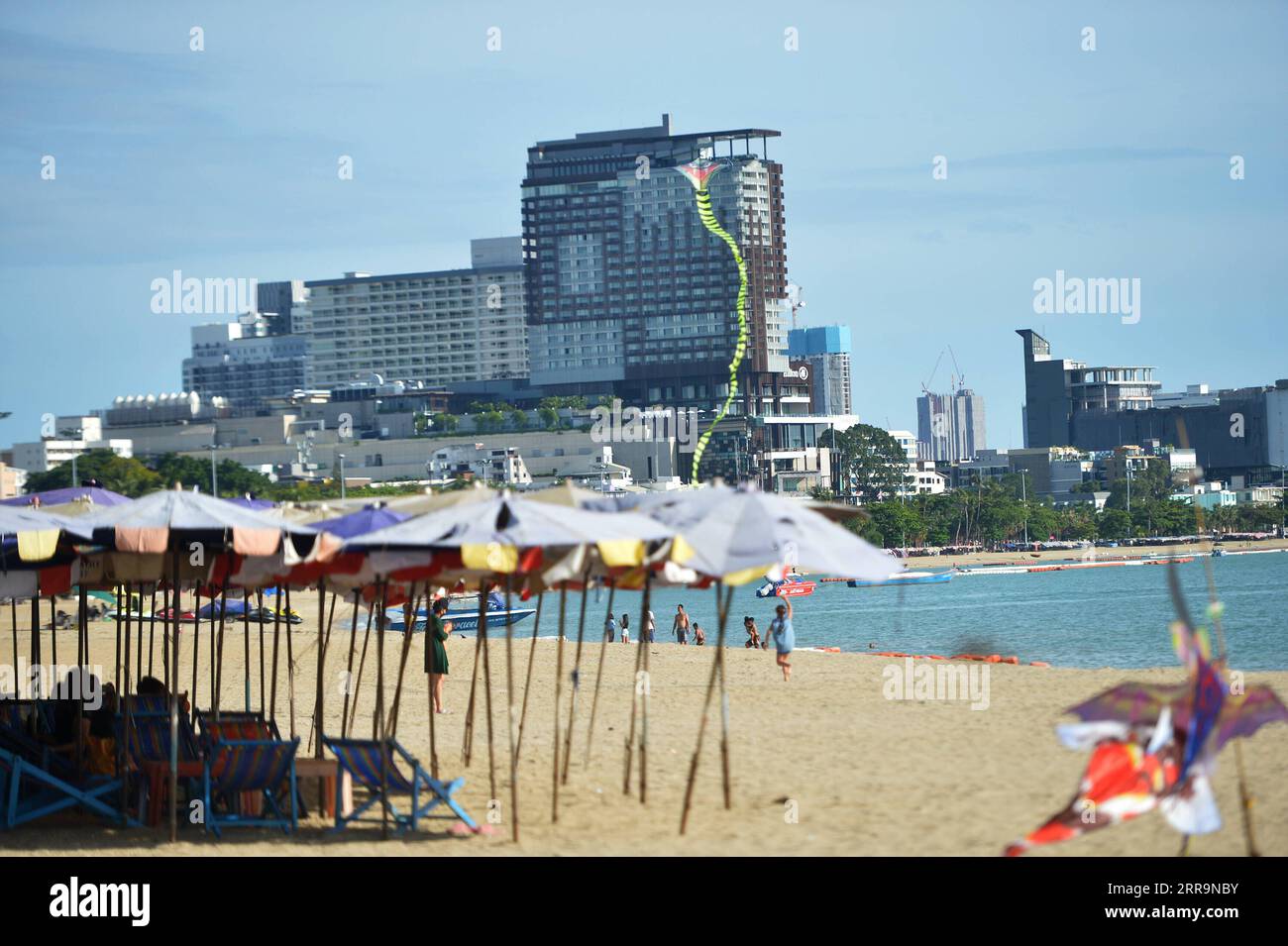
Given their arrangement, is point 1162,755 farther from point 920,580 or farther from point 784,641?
point 920,580

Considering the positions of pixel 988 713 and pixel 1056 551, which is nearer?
pixel 988 713

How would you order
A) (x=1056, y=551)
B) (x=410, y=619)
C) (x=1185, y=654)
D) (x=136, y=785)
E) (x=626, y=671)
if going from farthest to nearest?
(x=1056, y=551) → (x=626, y=671) → (x=410, y=619) → (x=136, y=785) → (x=1185, y=654)

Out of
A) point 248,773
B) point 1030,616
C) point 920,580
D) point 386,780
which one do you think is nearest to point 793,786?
point 386,780

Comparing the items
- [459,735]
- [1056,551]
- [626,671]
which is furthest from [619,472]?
[459,735]

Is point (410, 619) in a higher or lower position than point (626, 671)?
higher

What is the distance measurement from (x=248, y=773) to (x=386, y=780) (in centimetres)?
106

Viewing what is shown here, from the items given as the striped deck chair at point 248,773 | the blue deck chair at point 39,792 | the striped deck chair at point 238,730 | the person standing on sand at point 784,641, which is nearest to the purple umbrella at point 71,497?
the striped deck chair at point 238,730

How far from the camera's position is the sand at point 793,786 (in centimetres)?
1181

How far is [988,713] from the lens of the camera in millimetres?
19109

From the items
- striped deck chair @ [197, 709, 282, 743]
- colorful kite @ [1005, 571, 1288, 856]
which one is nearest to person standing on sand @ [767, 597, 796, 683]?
striped deck chair @ [197, 709, 282, 743]

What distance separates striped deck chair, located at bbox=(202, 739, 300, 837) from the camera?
12828 millimetres

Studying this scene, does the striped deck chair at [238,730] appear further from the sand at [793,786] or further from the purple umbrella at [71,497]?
the purple umbrella at [71,497]
